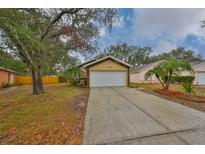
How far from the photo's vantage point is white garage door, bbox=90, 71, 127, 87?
56.1ft

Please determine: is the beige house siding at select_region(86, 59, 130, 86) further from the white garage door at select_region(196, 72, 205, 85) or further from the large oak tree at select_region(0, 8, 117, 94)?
the white garage door at select_region(196, 72, 205, 85)

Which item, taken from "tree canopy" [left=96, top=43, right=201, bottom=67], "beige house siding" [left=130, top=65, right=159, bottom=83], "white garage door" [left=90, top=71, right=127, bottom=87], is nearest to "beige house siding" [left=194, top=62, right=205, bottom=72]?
"beige house siding" [left=130, top=65, right=159, bottom=83]

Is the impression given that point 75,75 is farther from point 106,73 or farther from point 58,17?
point 58,17

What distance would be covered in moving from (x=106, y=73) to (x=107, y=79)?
0.71 meters

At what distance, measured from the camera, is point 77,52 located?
1388 centimetres

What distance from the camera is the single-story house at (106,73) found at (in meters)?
17.1

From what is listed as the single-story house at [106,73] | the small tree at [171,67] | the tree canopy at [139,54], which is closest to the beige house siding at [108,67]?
the single-story house at [106,73]

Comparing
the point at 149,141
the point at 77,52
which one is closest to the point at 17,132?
the point at 149,141

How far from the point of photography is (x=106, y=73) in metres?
17.4

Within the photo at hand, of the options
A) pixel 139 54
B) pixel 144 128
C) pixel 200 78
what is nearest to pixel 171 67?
pixel 144 128

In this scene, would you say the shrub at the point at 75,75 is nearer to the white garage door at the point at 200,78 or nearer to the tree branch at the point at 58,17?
the tree branch at the point at 58,17
